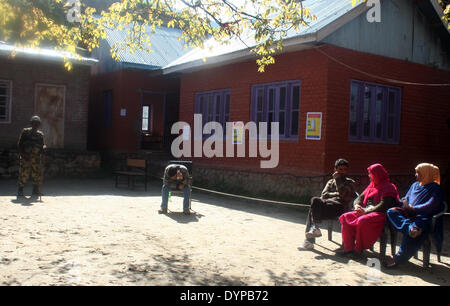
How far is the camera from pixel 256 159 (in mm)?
12945

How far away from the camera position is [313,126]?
439 inches

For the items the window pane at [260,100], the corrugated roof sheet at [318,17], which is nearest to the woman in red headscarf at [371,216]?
the corrugated roof sheet at [318,17]

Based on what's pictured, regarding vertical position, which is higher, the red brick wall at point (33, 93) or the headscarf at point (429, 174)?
the red brick wall at point (33, 93)

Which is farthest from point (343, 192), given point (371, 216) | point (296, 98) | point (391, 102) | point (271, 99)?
point (391, 102)

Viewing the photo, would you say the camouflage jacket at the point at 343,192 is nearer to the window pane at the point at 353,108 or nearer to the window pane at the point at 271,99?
the window pane at the point at 353,108

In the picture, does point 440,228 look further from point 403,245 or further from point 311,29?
point 311,29

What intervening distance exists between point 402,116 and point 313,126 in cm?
301

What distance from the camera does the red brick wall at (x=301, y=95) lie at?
435 inches

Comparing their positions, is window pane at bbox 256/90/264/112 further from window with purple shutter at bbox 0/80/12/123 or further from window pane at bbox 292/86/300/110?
window with purple shutter at bbox 0/80/12/123

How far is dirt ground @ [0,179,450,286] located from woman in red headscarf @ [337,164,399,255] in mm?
315

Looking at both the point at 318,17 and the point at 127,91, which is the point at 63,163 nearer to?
the point at 127,91

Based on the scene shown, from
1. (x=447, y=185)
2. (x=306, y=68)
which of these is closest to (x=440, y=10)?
(x=306, y=68)

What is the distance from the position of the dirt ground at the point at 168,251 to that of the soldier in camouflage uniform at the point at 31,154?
3.23 feet
